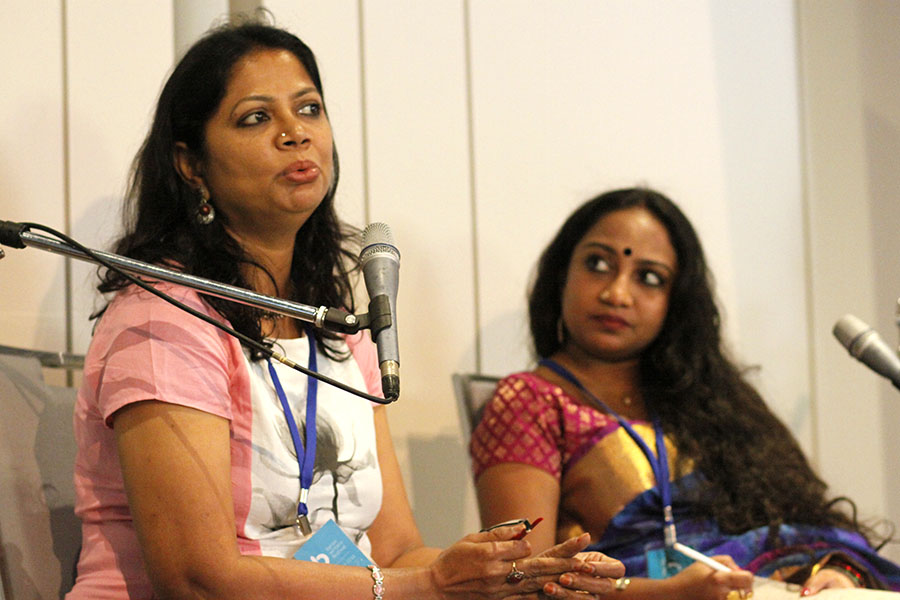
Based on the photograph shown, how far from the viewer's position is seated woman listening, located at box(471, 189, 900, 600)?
2457 millimetres

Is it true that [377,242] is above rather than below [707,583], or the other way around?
above

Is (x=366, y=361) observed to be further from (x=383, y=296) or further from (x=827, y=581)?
(x=827, y=581)

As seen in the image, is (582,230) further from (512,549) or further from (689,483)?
(512,549)

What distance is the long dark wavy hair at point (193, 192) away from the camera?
1908mm

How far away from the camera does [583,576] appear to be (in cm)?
176

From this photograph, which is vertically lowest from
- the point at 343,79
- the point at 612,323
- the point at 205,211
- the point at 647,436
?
the point at 647,436

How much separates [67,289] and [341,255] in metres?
0.63

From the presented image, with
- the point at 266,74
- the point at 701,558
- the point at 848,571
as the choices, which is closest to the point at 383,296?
the point at 266,74

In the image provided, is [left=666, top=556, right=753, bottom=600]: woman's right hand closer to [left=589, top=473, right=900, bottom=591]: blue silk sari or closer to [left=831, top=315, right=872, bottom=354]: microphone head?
[left=589, top=473, right=900, bottom=591]: blue silk sari

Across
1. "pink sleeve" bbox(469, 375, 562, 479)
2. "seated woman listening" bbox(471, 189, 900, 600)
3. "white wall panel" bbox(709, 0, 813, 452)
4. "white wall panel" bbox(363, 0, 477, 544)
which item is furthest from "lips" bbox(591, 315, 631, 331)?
"white wall panel" bbox(709, 0, 813, 452)

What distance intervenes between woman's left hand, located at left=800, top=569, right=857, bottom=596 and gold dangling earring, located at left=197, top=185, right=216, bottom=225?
143cm

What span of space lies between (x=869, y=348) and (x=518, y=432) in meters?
0.85

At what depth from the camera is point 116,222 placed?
2.47m

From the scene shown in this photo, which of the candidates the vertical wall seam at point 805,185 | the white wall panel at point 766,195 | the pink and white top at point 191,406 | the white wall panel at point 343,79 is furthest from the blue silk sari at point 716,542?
the vertical wall seam at point 805,185
